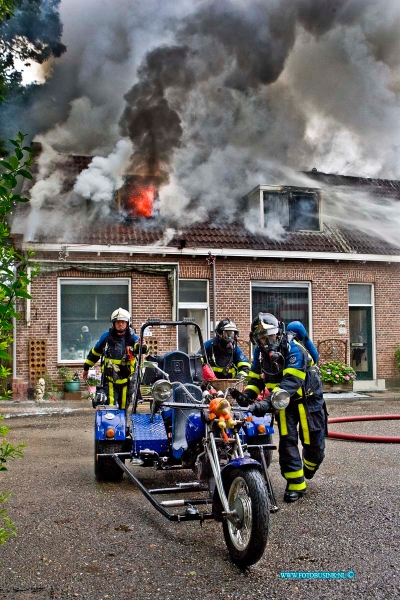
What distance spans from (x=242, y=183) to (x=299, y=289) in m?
3.13

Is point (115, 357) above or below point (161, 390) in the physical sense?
above

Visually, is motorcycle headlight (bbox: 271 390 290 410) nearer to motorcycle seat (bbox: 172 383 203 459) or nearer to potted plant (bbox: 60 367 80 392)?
motorcycle seat (bbox: 172 383 203 459)

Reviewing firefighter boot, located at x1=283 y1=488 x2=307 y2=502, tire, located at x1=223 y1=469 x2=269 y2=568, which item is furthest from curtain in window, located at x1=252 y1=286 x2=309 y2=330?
tire, located at x1=223 y1=469 x2=269 y2=568

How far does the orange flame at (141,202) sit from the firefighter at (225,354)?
7934 mm

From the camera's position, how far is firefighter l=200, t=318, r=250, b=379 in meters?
7.96

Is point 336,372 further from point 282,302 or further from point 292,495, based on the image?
point 292,495

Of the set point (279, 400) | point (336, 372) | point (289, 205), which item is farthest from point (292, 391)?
point (289, 205)

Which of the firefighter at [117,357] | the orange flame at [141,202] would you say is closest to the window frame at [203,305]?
the orange flame at [141,202]

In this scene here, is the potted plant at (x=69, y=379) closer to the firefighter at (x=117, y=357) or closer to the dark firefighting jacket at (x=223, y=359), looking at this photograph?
the firefighter at (x=117, y=357)

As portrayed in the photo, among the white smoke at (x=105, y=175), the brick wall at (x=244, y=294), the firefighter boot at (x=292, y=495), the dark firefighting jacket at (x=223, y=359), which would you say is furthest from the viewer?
the brick wall at (x=244, y=294)

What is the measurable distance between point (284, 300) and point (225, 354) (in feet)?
28.8

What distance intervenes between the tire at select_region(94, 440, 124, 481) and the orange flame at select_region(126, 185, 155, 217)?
391 inches

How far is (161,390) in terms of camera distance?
5.11 meters

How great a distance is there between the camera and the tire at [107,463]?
242 inches
